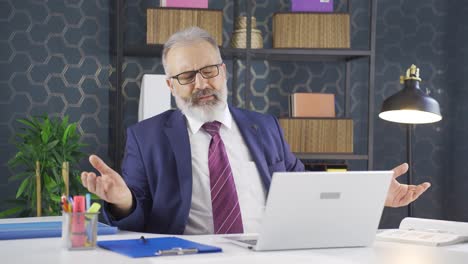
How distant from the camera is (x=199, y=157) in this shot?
2.76 m

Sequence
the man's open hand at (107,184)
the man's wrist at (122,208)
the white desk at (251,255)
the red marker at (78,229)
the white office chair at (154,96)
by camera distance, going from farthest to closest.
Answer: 1. the white office chair at (154,96)
2. the man's wrist at (122,208)
3. the man's open hand at (107,184)
4. the red marker at (78,229)
5. the white desk at (251,255)

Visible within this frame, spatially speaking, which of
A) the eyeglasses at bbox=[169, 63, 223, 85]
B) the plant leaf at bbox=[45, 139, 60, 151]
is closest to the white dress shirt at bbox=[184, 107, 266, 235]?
the eyeglasses at bbox=[169, 63, 223, 85]

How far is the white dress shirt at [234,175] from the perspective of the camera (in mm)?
2674

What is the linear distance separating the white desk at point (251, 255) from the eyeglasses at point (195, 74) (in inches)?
37.4

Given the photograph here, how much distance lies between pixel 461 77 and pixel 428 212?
33.9 inches

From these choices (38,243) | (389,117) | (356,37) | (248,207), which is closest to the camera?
(38,243)

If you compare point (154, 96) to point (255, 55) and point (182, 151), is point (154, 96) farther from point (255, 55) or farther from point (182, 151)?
point (182, 151)

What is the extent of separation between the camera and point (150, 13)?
411 cm

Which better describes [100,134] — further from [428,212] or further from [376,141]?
[428,212]

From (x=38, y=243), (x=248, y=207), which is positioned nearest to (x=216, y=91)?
(x=248, y=207)

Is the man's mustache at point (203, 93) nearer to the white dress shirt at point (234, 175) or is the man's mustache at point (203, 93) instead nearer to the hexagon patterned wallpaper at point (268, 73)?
the white dress shirt at point (234, 175)

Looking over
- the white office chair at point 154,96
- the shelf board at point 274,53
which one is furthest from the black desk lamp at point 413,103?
the white office chair at point 154,96

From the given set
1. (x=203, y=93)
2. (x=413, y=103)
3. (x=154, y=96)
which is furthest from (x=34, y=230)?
(x=413, y=103)

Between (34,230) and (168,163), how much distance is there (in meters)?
0.70
